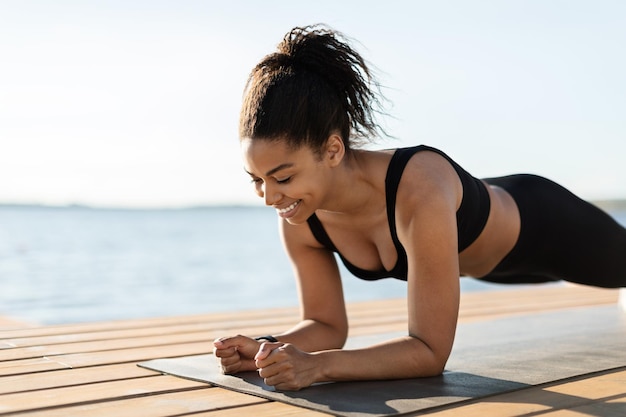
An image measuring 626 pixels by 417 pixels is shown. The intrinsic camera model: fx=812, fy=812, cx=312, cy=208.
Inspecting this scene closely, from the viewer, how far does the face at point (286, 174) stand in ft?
6.01

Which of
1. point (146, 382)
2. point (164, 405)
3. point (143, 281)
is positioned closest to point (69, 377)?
point (146, 382)

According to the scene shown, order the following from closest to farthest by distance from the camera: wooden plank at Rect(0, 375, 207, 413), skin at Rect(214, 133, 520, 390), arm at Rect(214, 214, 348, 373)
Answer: wooden plank at Rect(0, 375, 207, 413), skin at Rect(214, 133, 520, 390), arm at Rect(214, 214, 348, 373)

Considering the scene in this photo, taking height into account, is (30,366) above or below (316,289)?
below

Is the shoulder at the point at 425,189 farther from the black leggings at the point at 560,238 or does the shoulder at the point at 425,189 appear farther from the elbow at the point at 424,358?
the black leggings at the point at 560,238

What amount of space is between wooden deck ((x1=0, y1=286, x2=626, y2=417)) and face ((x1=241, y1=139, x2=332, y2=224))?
450 millimetres

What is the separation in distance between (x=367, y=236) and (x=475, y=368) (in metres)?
0.47

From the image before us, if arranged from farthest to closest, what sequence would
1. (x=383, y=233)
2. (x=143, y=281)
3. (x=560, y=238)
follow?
(x=143, y=281) < (x=560, y=238) < (x=383, y=233)

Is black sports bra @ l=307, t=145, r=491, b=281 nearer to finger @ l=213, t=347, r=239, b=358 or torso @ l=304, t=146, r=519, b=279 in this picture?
torso @ l=304, t=146, r=519, b=279

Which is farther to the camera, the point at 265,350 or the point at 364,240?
the point at 364,240

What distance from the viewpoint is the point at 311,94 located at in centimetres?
192

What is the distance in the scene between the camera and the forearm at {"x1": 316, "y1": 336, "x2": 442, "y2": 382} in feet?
6.00

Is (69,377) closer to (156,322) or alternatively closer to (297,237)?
(297,237)

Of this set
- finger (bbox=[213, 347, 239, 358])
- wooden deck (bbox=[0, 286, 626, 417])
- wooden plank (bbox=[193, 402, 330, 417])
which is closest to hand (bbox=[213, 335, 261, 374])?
finger (bbox=[213, 347, 239, 358])

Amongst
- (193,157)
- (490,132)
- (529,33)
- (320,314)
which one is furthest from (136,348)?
(193,157)
